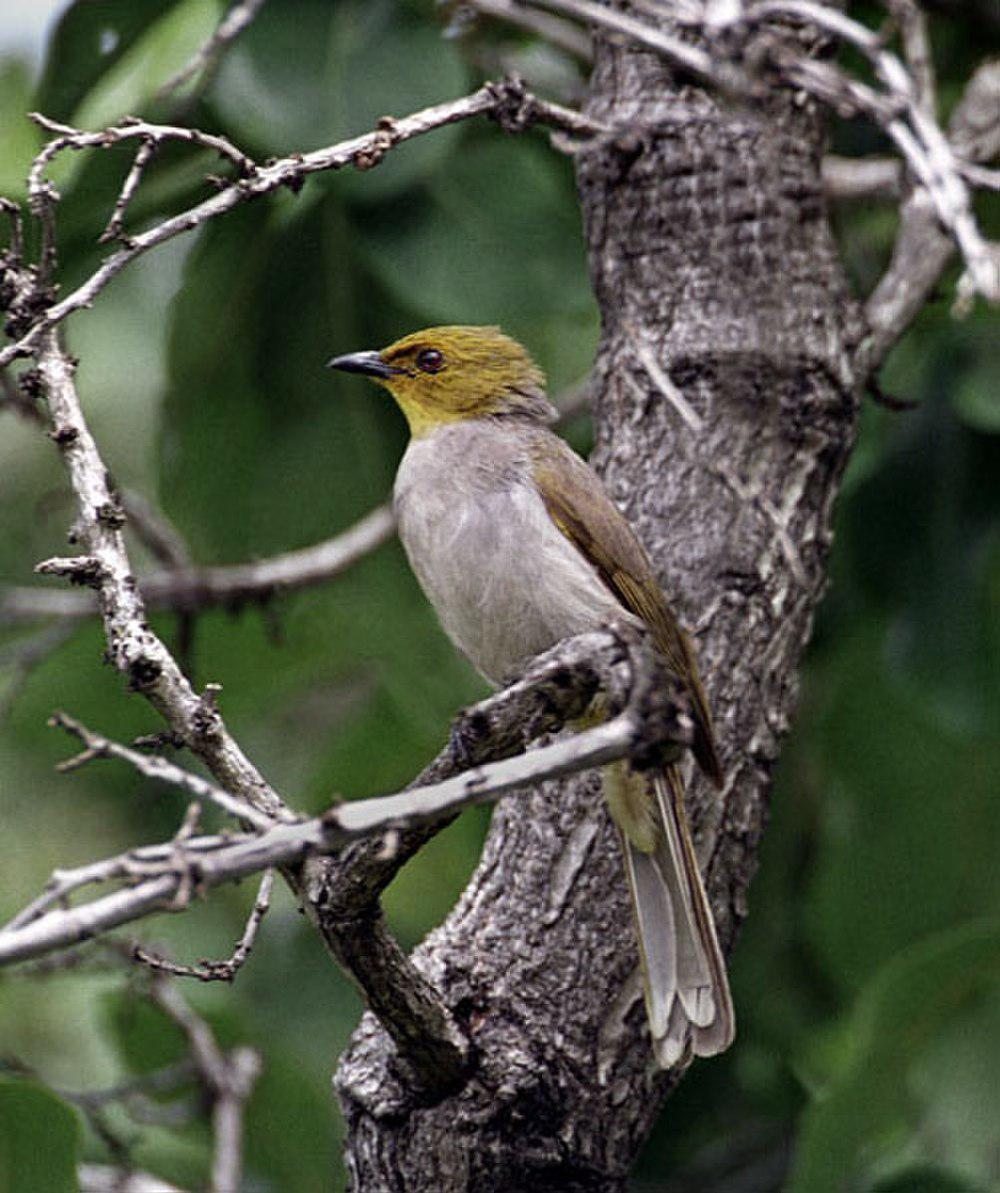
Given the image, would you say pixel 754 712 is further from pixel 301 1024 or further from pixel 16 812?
pixel 16 812

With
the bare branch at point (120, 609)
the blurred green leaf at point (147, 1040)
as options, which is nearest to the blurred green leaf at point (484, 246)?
the blurred green leaf at point (147, 1040)

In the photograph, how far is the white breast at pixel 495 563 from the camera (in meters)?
3.87

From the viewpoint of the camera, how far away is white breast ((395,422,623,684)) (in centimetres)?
387

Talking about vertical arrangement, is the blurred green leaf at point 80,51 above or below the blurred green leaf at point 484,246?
→ above

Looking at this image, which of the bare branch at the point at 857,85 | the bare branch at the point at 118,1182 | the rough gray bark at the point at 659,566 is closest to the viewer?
the bare branch at the point at 857,85

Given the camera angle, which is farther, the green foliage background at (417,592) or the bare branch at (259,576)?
the bare branch at (259,576)

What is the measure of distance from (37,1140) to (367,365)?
6.67 ft

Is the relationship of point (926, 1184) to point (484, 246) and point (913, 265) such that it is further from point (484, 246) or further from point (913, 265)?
point (484, 246)

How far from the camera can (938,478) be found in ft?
16.2

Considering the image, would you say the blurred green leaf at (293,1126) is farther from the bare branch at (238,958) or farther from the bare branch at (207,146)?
the bare branch at (207,146)

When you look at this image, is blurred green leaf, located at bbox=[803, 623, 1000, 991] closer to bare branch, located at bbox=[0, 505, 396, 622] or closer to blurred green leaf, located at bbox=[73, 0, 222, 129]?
bare branch, located at bbox=[0, 505, 396, 622]

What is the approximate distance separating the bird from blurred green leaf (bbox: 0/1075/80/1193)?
1.03 m

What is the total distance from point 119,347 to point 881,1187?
3.83m

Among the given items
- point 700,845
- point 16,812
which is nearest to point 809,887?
point 700,845
